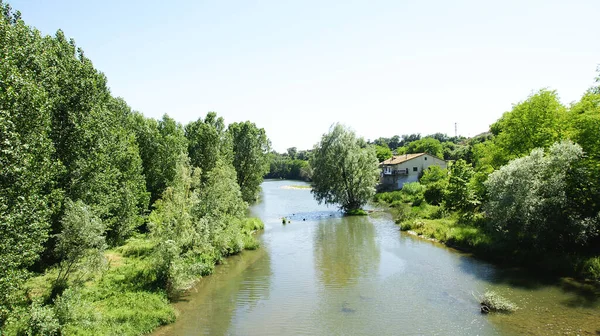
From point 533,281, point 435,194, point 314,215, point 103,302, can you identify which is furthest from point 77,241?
point 435,194

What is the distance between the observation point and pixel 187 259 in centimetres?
2738

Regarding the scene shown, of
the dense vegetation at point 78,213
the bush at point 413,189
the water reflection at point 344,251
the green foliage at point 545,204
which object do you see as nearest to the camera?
the dense vegetation at point 78,213

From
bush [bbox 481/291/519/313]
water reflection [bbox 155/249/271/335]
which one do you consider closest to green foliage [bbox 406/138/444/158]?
water reflection [bbox 155/249/271/335]

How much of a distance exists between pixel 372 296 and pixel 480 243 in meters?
14.2

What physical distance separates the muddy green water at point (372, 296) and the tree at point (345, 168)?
843 inches

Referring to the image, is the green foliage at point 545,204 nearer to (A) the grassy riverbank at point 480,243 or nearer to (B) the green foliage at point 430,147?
(A) the grassy riverbank at point 480,243

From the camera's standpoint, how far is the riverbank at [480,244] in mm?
24266

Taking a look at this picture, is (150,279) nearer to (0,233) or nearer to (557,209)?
(0,233)

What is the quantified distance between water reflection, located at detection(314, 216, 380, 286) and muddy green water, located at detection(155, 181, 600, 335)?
0.32 feet

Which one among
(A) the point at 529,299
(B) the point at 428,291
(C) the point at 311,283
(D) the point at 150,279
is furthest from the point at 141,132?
(A) the point at 529,299

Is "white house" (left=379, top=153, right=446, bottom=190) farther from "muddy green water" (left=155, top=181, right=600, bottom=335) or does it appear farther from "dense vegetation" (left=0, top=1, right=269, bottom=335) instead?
"dense vegetation" (left=0, top=1, right=269, bottom=335)

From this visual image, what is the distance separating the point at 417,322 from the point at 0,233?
18.8 m

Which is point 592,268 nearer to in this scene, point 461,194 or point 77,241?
point 461,194

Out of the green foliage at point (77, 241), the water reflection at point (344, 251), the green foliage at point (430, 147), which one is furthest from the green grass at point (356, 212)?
the green foliage at point (430, 147)
